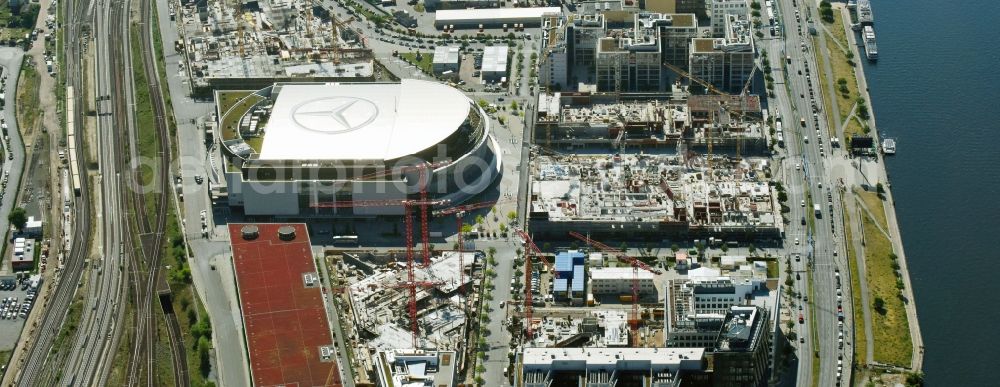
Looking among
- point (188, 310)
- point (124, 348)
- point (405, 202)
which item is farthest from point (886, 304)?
point (124, 348)

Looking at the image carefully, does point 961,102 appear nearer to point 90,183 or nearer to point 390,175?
point 390,175

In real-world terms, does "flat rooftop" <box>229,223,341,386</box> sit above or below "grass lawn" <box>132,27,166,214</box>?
below

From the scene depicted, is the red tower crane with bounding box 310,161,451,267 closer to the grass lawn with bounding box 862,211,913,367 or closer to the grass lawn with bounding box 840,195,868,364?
the grass lawn with bounding box 840,195,868,364

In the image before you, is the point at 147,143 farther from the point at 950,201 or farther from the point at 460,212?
the point at 950,201

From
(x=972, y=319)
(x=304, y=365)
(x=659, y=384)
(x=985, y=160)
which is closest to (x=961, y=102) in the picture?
(x=985, y=160)

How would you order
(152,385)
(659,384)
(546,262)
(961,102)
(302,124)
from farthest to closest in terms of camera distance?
(961,102), (302,124), (546,262), (152,385), (659,384)

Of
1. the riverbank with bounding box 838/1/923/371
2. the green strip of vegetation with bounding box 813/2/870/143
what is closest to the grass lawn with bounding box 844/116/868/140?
the green strip of vegetation with bounding box 813/2/870/143
